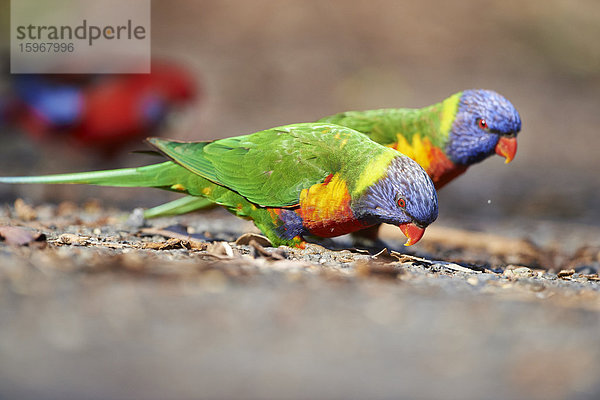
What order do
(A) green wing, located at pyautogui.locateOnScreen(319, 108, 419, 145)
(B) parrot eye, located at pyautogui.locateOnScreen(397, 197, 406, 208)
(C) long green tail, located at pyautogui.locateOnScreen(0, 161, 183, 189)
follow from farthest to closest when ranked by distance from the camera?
(A) green wing, located at pyautogui.locateOnScreen(319, 108, 419, 145), (C) long green tail, located at pyautogui.locateOnScreen(0, 161, 183, 189), (B) parrot eye, located at pyautogui.locateOnScreen(397, 197, 406, 208)

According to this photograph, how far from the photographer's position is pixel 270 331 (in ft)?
6.49

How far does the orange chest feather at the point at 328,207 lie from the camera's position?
10.7 feet

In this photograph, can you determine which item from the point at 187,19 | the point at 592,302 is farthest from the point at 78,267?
the point at 187,19

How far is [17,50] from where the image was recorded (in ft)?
24.3

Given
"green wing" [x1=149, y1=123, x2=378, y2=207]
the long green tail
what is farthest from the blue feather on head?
the long green tail

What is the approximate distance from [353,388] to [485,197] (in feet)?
19.4

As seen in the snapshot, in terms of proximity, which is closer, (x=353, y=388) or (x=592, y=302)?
(x=353, y=388)

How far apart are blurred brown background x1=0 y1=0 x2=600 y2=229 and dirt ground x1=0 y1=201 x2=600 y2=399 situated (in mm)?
5366

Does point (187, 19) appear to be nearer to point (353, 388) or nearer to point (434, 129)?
point (434, 129)

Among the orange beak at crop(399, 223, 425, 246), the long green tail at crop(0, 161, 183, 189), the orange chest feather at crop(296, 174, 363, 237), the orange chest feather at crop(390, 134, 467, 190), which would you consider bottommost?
the orange beak at crop(399, 223, 425, 246)

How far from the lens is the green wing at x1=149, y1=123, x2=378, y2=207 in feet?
11.0

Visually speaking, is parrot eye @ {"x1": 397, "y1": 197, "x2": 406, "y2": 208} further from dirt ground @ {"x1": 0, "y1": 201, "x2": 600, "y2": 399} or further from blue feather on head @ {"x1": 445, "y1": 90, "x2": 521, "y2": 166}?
blue feather on head @ {"x1": 445, "y1": 90, "x2": 521, "y2": 166}

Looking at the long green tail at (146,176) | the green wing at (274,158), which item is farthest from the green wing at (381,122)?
the long green tail at (146,176)

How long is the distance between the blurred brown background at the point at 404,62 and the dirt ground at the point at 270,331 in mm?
5366
